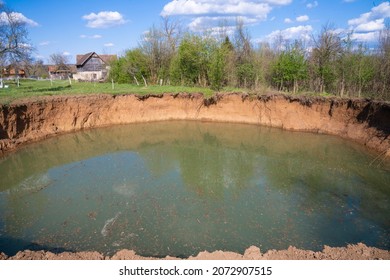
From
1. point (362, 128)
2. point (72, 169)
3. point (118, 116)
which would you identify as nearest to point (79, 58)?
point (118, 116)

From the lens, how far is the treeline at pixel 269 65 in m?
20.8

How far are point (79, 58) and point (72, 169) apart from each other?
143ft

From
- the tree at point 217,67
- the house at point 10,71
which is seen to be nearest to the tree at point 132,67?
the tree at point 217,67

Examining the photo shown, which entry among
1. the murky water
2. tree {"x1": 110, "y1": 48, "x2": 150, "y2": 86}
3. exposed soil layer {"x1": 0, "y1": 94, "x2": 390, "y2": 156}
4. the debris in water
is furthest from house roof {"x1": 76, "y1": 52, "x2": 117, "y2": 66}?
the debris in water

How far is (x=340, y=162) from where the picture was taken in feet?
45.7

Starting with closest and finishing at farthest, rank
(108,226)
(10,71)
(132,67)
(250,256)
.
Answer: (250,256) → (108,226) → (132,67) → (10,71)

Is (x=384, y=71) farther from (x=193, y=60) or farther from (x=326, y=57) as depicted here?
(x=193, y=60)

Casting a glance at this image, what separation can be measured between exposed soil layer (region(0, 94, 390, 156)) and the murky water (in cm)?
148

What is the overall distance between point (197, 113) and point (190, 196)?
1375 cm

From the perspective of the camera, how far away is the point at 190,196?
10352 mm

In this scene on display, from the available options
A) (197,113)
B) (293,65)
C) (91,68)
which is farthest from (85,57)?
(293,65)

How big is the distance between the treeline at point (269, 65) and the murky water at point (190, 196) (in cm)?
733

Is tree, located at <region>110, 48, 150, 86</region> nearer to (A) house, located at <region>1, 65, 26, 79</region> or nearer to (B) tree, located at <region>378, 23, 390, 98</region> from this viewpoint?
(A) house, located at <region>1, 65, 26, 79</region>

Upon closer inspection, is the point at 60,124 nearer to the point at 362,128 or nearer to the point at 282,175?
the point at 282,175
